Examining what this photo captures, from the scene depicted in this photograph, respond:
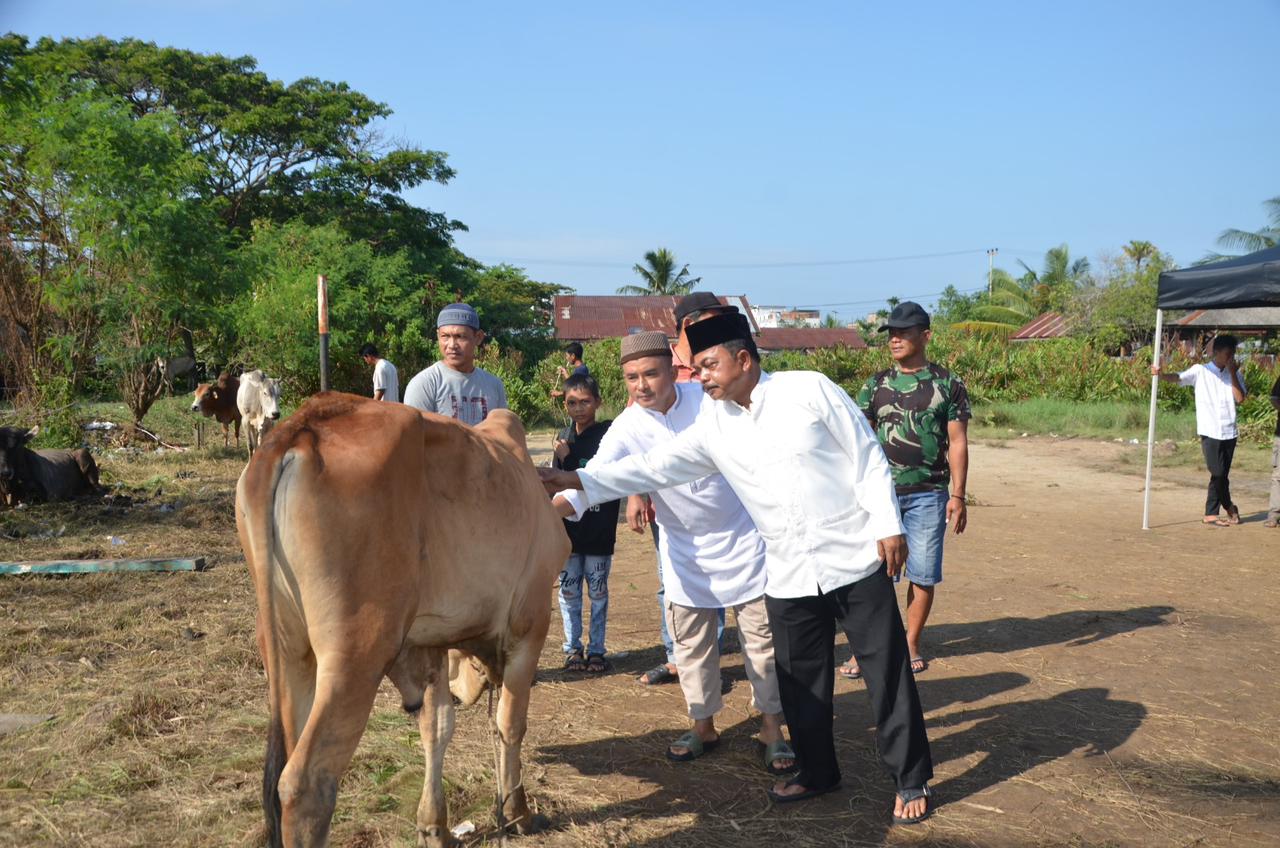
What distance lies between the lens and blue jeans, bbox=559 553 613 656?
5477 millimetres

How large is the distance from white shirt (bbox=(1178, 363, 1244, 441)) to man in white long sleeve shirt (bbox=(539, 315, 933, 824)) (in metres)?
7.73

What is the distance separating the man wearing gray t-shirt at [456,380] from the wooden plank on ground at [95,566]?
3297 millimetres

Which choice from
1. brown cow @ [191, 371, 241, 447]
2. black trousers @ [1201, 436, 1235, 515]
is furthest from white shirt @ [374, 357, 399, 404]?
black trousers @ [1201, 436, 1235, 515]

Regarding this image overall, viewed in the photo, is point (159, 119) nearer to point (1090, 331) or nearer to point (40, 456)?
point (40, 456)

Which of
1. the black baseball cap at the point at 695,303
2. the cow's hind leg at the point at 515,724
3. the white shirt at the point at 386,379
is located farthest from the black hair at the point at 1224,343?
the cow's hind leg at the point at 515,724

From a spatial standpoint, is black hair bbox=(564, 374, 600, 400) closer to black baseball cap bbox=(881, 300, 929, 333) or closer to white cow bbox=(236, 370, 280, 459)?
black baseball cap bbox=(881, 300, 929, 333)

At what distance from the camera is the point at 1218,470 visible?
9984 millimetres

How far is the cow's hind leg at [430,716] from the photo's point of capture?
11.0 ft

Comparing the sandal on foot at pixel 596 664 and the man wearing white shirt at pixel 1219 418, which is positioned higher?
the man wearing white shirt at pixel 1219 418

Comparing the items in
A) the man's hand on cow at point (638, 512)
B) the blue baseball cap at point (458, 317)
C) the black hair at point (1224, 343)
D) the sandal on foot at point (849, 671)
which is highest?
the blue baseball cap at point (458, 317)

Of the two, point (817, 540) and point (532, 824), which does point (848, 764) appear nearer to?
point (817, 540)

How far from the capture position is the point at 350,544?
2725 mm

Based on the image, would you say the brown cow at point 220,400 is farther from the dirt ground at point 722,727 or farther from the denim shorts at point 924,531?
the denim shorts at point 924,531

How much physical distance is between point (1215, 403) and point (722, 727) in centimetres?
777
